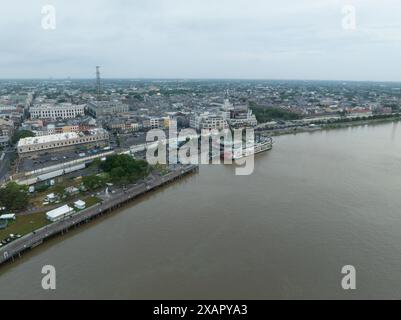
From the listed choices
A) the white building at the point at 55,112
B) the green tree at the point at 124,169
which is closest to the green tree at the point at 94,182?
the green tree at the point at 124,169

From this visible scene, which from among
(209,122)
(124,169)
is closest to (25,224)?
(124,169)

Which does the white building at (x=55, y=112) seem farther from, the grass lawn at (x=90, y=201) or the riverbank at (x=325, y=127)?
the grass lawn at (x=90, y=201)

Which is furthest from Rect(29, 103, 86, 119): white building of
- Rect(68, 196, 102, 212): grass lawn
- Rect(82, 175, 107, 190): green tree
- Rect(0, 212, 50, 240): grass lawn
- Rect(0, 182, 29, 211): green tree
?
Rect(0, 212, 50, 240): grass lawn

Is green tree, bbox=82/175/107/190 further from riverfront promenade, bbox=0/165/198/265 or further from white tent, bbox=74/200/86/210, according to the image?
white tent, bbox=74/200/86/210

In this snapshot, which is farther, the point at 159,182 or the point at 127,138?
the point at 127,138

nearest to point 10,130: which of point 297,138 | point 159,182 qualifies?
point 159,182

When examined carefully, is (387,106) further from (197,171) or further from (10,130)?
(10,130)
